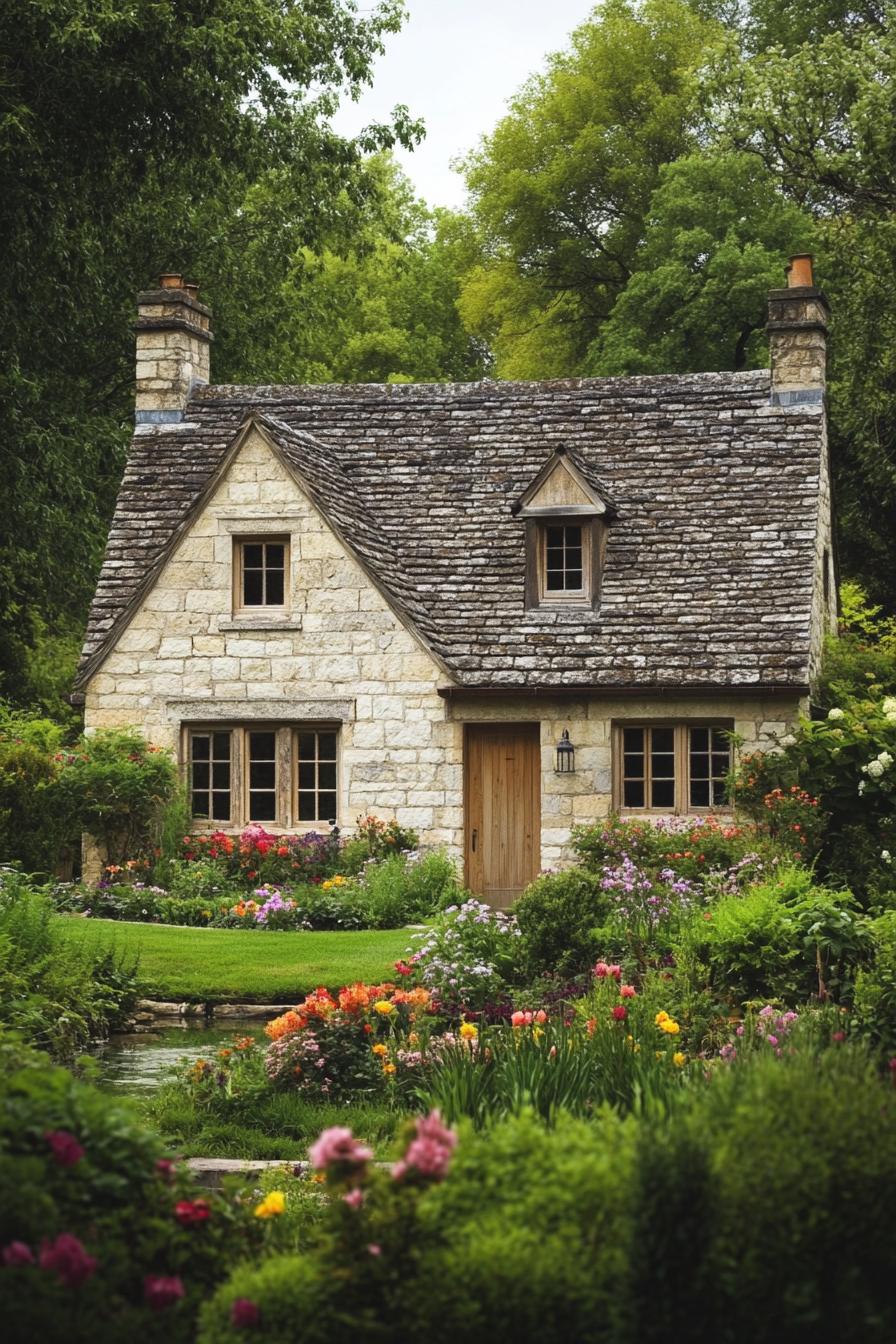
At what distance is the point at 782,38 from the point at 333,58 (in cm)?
1446

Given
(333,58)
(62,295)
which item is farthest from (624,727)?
(333,58)

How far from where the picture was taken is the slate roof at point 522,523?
20750 millimetres

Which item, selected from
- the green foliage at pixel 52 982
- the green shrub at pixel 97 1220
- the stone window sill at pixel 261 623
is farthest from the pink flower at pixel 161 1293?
the stone window sill at pixel 261 623

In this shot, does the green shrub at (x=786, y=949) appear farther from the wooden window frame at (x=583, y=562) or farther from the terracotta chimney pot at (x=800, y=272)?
the terracotta chimney pot at (x=800, y=272)

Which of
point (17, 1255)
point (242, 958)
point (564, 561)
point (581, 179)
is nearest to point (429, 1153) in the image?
point (17, 1255)

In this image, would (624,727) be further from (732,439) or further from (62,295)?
(62,295)

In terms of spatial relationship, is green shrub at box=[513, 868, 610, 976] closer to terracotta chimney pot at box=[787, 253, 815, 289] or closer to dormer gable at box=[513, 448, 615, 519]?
dormer gable at box=[513, 448, 615, 519]

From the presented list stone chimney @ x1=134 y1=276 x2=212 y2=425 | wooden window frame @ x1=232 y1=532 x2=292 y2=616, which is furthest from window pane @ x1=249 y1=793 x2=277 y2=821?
stone chimney @ x1=134 y1=276 x2=212 y2=425

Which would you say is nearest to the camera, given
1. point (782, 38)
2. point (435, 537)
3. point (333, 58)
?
point (435, 537)

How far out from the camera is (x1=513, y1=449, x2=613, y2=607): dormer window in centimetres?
2169

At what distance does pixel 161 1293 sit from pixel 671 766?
53.1ft

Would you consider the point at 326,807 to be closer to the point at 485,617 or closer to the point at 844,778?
the point at 485,617

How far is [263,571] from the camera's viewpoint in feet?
71.2

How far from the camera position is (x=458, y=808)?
2070 cm
